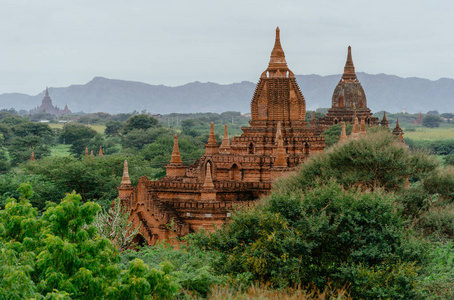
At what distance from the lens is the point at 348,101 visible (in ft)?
241

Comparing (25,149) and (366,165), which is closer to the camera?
(366,165)

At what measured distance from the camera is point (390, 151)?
31547 mm

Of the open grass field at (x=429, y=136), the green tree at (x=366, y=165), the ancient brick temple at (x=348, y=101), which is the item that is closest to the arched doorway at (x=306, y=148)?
the green tree at (x=366, y=165)

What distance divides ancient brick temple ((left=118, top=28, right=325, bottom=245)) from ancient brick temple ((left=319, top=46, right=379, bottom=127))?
32781 millimetres

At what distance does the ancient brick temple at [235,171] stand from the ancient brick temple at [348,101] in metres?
32.8

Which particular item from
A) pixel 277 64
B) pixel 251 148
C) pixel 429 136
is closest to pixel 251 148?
pixel 251 148

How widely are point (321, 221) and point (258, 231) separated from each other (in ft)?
5.94

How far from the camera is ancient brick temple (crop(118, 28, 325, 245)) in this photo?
31.5 m

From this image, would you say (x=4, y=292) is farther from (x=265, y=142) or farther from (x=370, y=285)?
(x=265, y=142)

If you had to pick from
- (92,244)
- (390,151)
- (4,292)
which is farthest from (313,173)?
(4,292)

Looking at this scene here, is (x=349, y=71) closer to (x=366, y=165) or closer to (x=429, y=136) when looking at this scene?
(x=366, y=165)

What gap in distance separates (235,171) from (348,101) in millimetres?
39036

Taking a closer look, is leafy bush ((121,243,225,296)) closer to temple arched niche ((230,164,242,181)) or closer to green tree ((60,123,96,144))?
temple arched niche ((230,164,242,181))

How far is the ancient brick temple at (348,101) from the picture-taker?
239 feet
